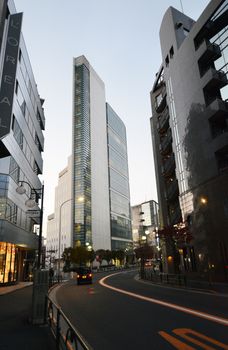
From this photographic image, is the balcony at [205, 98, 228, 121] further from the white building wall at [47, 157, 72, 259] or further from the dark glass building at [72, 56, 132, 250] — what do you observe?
the white building wall at [47, 157, 72, 259]

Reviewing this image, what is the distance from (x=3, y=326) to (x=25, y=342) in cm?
293

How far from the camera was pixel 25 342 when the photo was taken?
7.64 m

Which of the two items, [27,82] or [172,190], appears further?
[172,190]

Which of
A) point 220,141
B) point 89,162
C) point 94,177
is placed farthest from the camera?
point 94,177

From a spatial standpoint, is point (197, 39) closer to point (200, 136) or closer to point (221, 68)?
point (221, 68)

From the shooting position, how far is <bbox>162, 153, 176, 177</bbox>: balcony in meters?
47.0

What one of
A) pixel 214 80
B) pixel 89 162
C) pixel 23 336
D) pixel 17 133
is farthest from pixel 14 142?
pixel 89 162

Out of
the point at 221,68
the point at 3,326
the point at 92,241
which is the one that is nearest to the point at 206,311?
the point at 3,326

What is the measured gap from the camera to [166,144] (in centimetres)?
5000

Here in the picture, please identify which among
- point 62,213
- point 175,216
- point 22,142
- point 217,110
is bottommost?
point 175,216

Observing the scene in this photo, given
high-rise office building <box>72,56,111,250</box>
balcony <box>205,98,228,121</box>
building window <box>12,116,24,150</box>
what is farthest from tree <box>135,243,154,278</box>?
high-rise office building <box>72,56,111,250</box>

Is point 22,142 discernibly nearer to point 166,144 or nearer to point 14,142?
point 14,142

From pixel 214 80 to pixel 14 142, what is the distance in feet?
78.0

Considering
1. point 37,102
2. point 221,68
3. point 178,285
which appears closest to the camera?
point 178,285
